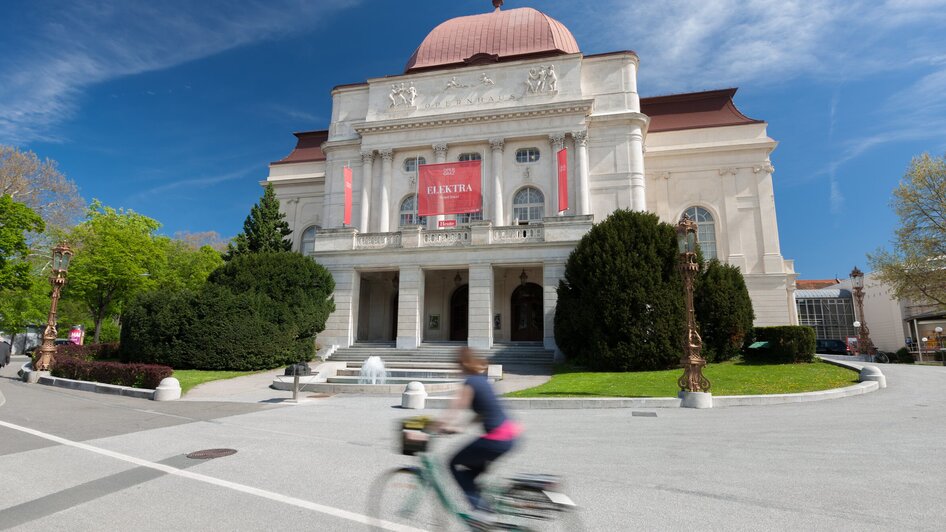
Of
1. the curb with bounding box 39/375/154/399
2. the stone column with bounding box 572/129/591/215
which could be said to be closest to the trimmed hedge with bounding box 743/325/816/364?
the stone column with bounding box 572/129/591/215

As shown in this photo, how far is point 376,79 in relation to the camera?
122ft

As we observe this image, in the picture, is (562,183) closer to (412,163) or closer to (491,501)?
(412,163)

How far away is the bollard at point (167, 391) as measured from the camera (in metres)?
15.8

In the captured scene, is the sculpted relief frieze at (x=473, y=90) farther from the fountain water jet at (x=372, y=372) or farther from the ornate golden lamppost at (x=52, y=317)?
the ornate golden lamppost at (x=52, y=317)

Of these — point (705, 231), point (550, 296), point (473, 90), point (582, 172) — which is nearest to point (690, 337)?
point (550, 296)

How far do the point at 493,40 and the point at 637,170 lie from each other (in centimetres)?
1560

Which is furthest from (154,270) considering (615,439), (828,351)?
(828,351)

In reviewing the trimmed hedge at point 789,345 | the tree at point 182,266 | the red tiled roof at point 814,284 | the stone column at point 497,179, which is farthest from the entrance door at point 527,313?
the red tiled roof at point 814,284

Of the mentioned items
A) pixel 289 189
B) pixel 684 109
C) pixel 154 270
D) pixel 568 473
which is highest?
pixel 684 109

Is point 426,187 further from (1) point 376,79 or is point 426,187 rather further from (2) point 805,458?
(2) point 805,458

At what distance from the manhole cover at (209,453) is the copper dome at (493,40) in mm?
34562

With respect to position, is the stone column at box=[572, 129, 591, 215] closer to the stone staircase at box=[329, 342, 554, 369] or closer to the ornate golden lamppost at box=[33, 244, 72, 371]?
the stone staircase at box=[329, 342, 554, 369]

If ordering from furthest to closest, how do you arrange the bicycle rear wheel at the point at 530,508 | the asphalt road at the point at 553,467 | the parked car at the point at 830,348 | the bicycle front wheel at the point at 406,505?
the parked car at the point at 830,348 → the asphalt road at the point at 553,467 → the bicycle front wheel at the point at 406,505 → the bicycle rear wheel at the point at 530,508

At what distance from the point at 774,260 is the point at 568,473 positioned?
33540 millimetres
